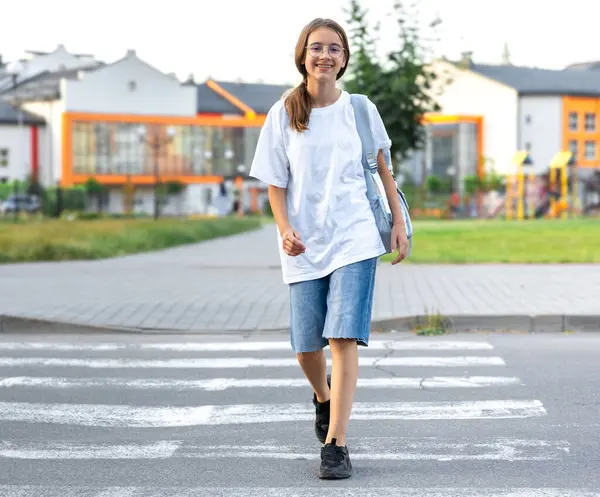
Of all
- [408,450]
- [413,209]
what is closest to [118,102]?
[413,209]

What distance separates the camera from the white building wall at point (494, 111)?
87.2 m

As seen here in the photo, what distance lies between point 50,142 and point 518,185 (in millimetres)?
37576

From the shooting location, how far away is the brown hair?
4.81 metres

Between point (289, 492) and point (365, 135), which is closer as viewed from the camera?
point (289, 492)

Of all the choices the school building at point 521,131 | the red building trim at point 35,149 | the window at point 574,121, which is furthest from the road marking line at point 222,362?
the window at point 574,121

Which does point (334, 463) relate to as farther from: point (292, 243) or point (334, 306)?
point (292, 243)

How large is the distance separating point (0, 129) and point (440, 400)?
8710cm

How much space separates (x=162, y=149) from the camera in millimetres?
87812

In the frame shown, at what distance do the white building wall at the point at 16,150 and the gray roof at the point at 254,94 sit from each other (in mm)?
19967

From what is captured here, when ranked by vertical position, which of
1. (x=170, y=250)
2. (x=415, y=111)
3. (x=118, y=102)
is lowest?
(x=170, y=250)

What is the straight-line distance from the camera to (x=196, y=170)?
90562mm

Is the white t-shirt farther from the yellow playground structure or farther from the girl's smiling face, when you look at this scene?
the yellow playground structure

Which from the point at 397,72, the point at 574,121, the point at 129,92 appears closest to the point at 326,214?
the point at 397,72

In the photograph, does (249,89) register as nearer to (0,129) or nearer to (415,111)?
(0,129)
